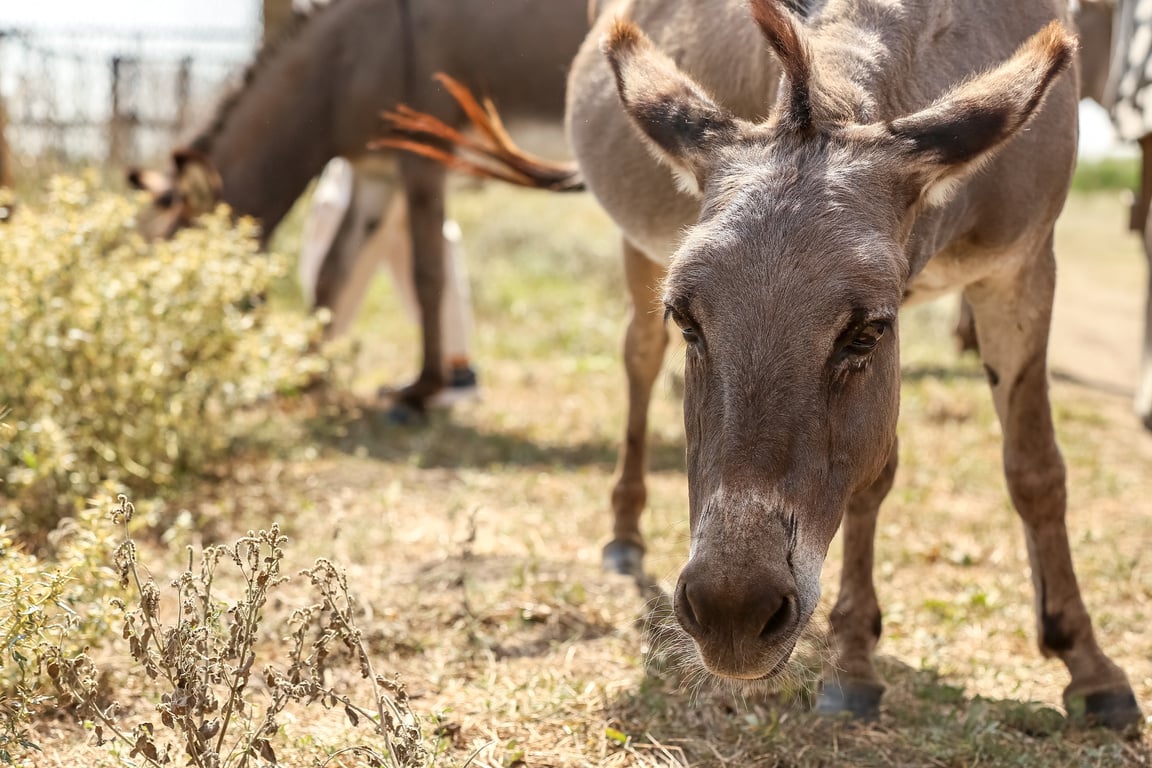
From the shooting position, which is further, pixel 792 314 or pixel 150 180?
pixel 150 180

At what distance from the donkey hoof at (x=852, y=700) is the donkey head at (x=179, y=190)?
5.09 m

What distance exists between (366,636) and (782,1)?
2.10 meters

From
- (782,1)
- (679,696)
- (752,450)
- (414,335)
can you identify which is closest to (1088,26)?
(414,335)

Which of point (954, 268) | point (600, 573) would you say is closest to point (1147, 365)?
point (600, 573)

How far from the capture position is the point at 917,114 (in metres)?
2.49

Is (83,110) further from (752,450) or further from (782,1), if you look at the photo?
(752,450)

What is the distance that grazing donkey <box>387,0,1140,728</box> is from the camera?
2.25 m

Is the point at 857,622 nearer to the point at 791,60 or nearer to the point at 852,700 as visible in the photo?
the point at 852,700

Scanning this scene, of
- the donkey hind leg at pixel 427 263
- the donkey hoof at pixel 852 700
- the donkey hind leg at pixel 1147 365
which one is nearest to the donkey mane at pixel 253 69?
the donkey hind leg at pixel 427 263

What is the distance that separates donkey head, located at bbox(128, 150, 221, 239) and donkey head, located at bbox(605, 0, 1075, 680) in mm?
5199

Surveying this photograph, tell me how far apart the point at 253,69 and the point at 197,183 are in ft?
2.79

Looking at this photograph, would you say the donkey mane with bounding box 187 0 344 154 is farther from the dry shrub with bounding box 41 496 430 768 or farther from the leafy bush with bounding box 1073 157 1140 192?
the leafy bush with bounding box 1073 157 1140 192

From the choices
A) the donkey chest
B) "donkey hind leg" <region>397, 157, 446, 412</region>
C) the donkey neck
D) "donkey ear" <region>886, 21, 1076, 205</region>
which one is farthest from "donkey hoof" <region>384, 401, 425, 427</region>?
"donkey ear" <region>886, 21, 1076, 205</region>

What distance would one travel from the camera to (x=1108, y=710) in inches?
130
